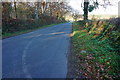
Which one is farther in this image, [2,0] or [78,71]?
[2,0]

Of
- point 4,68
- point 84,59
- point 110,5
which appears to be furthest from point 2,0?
point 110,5

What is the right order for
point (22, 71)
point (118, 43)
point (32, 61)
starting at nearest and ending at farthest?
point (22, 71), point (32, 61), point (118, 43)

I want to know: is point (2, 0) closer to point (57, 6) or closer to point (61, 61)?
point (61, 61)

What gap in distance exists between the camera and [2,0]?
14656mm

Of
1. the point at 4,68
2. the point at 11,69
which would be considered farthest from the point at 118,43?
the point at 4,68

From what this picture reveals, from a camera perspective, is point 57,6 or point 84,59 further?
point 57,6

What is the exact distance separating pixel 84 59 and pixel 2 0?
1649cm

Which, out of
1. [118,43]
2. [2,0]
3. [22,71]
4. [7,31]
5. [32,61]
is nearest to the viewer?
[22,71]

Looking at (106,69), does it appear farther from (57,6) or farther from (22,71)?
(57,6)

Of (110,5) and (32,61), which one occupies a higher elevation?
(110,5)

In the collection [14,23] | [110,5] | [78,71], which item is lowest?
[78,71]

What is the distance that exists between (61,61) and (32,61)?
59.8 inches

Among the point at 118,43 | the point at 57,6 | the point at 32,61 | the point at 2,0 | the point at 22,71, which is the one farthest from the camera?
the point at 57,6

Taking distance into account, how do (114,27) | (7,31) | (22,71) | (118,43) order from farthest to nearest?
(7,31), (114,27), (118,43), (22,71)
